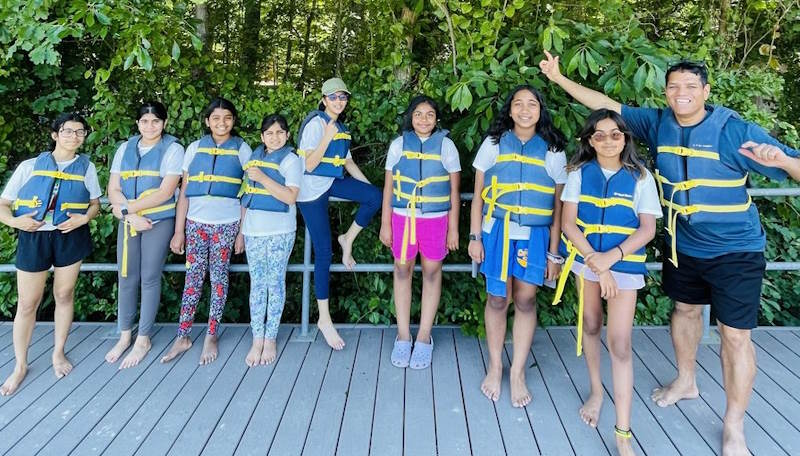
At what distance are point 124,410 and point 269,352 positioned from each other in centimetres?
80

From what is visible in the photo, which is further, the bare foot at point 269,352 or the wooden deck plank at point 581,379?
the bare foot at point 269,352

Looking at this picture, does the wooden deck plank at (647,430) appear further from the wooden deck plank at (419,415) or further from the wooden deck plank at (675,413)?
the wooden deck plank at (419,415)

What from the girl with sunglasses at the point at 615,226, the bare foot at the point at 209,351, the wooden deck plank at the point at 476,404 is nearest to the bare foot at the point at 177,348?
the bare foot at the point at 209,351

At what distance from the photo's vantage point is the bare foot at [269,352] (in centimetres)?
298

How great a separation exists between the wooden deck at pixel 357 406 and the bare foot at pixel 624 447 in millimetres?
77

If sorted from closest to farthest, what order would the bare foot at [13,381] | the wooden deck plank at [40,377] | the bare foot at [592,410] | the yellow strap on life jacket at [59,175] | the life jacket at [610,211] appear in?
the life jacket at [610,211]
the bare foot at [592,410]
the wooden deck plank at [40,377]
the bare foot at [13,381]
the yellow strap on life jacket at [59,175]

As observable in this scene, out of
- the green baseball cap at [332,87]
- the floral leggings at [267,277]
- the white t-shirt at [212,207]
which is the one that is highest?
the green baseball cap at [332,87]

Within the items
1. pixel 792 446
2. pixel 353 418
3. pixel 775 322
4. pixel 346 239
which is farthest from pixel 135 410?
pixel 775 322

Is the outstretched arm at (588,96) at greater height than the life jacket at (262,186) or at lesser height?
greater

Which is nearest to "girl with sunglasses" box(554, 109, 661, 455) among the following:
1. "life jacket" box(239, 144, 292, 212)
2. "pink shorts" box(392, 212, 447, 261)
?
"pink shorts" box(392, 212, 447, 261)

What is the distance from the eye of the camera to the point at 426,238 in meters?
2.91

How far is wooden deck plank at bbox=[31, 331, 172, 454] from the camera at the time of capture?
2.23 meters

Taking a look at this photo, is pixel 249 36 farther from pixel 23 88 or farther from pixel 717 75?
pixel 717 75

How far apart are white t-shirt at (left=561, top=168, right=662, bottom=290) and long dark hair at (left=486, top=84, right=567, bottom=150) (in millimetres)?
318
